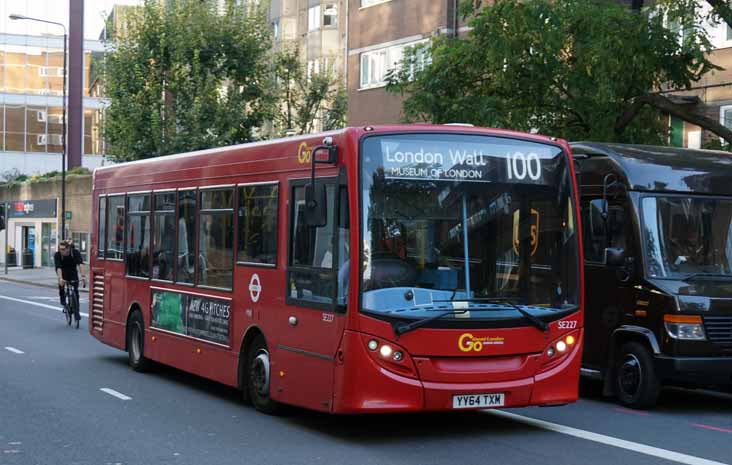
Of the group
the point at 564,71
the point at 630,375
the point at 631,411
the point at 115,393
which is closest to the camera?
the point at 631,411

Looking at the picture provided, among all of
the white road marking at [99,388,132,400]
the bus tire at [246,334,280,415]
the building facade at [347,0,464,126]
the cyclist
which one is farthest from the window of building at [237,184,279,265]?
the building facade at [347,0,464,126]

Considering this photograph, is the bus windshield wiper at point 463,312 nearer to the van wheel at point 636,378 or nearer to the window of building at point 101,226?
the van wheel at point 636,378

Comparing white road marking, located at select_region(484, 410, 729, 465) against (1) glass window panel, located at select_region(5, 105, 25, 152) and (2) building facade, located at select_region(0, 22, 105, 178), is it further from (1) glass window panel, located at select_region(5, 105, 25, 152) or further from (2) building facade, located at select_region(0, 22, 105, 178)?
(1) glass window panel, located at select_region(5, 105, 25, 152)

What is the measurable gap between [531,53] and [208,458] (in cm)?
1289

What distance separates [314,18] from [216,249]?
3615 centimetres

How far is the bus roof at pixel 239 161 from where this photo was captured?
1048 cm

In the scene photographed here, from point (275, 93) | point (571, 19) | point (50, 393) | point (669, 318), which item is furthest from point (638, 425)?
point (275, 93)

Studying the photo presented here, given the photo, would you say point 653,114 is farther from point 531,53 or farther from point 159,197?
point 159,197

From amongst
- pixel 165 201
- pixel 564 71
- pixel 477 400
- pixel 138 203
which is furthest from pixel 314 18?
pixel 477 400

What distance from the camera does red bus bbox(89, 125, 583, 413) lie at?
996 centimetres

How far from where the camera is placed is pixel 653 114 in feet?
74.7

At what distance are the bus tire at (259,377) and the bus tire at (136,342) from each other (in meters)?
3.94

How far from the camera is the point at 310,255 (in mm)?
10820

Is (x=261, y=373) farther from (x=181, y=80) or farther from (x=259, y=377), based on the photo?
(x=181, y=80)
